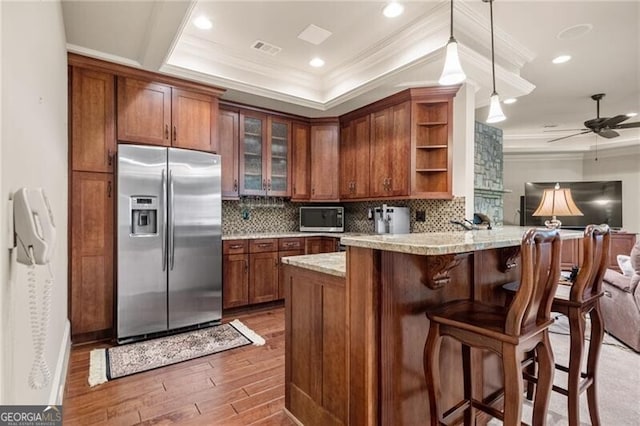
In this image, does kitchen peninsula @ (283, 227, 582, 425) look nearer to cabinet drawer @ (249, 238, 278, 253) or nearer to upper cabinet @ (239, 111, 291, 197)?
cabinet drawer @ (249, 238, 278, 253)

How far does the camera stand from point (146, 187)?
10.3ft

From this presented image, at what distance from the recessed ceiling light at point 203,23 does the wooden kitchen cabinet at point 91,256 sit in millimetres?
1661

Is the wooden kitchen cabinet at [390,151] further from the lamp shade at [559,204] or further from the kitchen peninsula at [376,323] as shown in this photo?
the kitchen peninsula at [376,323]

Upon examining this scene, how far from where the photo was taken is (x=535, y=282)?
4.14 ft

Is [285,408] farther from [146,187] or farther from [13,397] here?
[146,187]

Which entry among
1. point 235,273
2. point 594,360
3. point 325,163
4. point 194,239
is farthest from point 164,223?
point 594,360

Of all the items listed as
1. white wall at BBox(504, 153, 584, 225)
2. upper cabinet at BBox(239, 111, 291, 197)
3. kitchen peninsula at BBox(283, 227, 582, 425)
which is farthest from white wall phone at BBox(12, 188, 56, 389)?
white wall at BBox(504, 153, 584, 225)

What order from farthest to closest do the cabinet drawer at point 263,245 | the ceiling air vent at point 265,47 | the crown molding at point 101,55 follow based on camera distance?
1. the cabinet drawer at point 263,245
2. the ceiling air vent at point 265,47
3. the crown molding at point 101,55

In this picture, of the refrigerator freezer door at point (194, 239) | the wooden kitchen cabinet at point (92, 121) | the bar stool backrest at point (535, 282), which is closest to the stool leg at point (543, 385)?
the bar stool backrest at point (535, 282)

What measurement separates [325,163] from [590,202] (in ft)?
21.5

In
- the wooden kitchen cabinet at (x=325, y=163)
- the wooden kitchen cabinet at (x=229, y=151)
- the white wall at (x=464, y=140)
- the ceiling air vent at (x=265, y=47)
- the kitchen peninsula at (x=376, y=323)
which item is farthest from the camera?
the wooden kitchen cabinet at (x=325, y=163)

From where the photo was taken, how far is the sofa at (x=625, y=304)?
9.51 feet

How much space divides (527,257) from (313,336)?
1101mm

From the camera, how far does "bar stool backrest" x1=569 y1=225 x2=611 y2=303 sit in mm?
1663
